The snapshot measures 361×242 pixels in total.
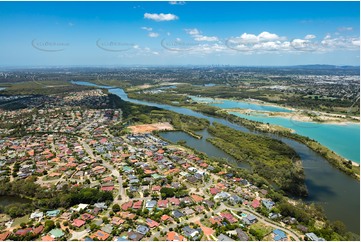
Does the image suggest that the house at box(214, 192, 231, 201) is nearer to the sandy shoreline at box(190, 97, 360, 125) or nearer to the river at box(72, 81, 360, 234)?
the river at box(72, 81, 360, 234)

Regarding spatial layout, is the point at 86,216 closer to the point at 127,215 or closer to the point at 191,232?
the point at 127,215

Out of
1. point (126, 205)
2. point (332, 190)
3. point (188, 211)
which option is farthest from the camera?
point (332, 190)

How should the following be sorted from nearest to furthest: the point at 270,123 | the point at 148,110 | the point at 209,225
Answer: the point at 209,225 → the point at 270,123 → the point at 148,110

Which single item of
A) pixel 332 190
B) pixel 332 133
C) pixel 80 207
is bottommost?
pixel 332 190

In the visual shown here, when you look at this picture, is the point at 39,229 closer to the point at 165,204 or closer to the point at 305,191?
the point at 165,204

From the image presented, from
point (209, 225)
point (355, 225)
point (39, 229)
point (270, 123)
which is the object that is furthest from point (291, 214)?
point (270, 123)

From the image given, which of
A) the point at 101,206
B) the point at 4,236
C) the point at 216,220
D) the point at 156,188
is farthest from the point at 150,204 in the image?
the point at 4,236

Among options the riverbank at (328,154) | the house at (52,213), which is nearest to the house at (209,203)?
the house at (52,213)

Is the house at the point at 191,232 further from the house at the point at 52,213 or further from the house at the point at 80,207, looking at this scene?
the house at the point at 52,213
